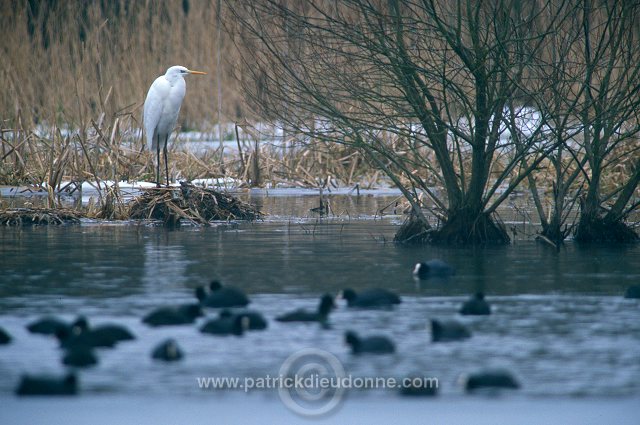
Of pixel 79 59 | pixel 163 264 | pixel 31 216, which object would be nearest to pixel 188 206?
pixel 31 216

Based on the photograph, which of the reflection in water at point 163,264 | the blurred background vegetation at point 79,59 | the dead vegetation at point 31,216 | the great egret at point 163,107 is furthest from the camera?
the blurred background vegetation at point 79,59

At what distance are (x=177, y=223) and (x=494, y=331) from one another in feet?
21.5

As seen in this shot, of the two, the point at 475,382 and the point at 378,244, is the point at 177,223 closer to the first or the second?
the point at 378,244

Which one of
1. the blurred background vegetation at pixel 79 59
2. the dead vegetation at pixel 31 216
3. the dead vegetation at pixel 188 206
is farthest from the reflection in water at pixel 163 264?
the blurred background vegetation at pixel 79 59

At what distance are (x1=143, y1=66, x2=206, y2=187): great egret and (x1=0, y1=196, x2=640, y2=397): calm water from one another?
9.42 feet

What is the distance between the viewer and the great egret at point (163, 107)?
1459cm

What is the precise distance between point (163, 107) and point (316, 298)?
26.0 ft

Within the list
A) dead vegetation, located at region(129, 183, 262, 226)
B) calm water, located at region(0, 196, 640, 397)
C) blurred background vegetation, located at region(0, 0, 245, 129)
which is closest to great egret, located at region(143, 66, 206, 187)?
blurred background vegetation, located at region(0, 0, 245, 129)

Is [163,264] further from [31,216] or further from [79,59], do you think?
[79,59]

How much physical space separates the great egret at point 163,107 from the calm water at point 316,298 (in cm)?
287

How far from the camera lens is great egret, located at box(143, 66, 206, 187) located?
14.6m

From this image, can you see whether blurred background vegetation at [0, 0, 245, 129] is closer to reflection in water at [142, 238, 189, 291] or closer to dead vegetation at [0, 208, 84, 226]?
dead vegetation at [0, 208, 84, 226]

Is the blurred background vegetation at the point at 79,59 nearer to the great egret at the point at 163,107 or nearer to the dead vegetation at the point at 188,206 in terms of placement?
the great egret at the point at 163,107

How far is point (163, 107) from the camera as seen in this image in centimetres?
1465
